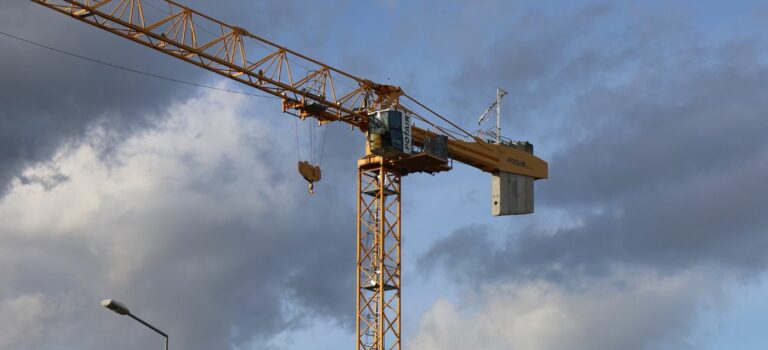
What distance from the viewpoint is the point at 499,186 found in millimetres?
144500

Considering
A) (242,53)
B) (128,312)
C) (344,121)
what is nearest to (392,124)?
(344,121)

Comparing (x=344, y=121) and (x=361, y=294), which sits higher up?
(x=344, y=121)

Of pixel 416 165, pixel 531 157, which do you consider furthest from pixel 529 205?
pixel 416 165

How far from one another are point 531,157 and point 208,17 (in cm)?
4429

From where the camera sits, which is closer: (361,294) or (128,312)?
(128,312)

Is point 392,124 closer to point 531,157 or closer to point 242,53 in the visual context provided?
point 242,53

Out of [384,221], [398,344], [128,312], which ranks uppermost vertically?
[384,221]

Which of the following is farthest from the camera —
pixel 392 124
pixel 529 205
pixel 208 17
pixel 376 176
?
pixel 529 205

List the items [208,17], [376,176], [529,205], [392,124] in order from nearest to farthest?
[208,17]
[392,124]
[376,176]
[529,205]

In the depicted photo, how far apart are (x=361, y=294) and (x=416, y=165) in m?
13.7

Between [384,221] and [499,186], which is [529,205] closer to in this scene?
[499,186]

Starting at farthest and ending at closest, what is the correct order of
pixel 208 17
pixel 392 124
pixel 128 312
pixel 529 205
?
pixel 529 205 → pixel 392 124 → pixel 208 17 → pixel 128 312

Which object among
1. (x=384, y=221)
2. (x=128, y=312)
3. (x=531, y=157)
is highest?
(x=531, y=157)

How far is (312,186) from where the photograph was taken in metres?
132
